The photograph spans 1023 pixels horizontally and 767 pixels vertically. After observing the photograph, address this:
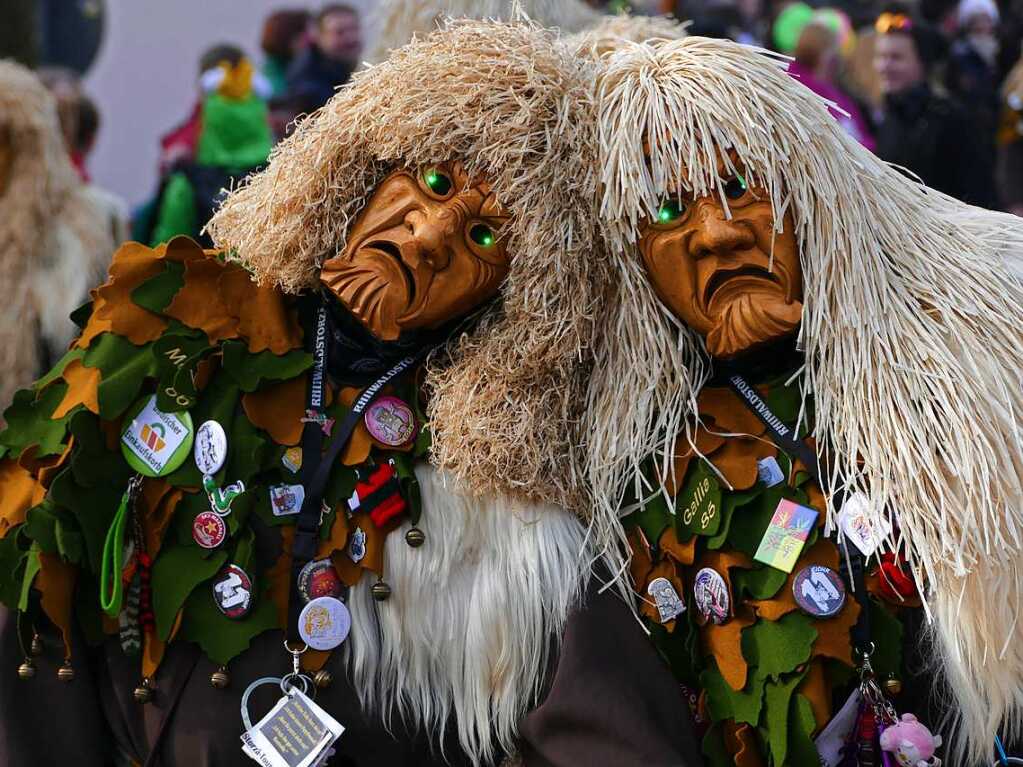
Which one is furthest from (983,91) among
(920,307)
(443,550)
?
(443,550)

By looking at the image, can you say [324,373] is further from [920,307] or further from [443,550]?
[920,307]

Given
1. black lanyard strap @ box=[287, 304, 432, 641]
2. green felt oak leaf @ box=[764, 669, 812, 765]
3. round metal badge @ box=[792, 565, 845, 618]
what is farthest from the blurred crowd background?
green felt oak leaf @ box=[764, 669, 812, 765]

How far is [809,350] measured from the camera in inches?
74.7

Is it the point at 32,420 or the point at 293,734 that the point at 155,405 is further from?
the point at 293,734

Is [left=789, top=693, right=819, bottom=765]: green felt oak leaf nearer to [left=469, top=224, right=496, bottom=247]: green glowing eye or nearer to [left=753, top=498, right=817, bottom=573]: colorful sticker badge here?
[left=753, top=498, right=817, bottom=573]: colorful sticker badge

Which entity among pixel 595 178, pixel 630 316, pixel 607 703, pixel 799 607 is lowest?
pixel 607 703

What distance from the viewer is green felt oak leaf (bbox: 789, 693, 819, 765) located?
183cm

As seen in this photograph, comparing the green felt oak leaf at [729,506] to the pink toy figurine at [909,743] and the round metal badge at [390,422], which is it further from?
the round metal badge at [390,422]

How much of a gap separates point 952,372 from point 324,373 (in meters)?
0.83

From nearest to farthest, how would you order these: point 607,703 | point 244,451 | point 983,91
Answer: point 607,703 < point 244,451 < point 983,91

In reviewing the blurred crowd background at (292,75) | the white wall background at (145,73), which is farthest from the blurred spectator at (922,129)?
the white wall background at (145,73)

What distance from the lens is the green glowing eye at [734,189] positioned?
187cm

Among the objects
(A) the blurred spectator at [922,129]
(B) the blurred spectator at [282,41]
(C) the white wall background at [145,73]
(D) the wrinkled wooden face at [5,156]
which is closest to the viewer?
(D) the wrinkled wooden face at [5,156]

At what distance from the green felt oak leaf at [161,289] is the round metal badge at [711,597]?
2.68 ft
